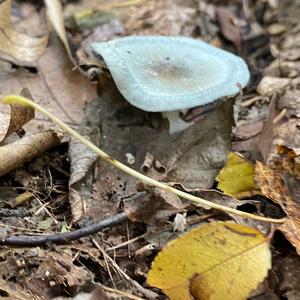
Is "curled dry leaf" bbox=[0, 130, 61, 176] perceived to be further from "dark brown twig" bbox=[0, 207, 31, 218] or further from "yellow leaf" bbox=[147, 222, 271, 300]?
"yellow leaf" bbox=[147, 222, 271, 300]

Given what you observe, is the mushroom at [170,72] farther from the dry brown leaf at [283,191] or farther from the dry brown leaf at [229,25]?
the dry brown leaf at [229,25]

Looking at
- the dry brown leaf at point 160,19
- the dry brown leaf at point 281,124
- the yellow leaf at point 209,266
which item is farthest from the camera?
the dry brown leaf at point 160,19

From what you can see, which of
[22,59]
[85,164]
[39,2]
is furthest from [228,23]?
[85,164]

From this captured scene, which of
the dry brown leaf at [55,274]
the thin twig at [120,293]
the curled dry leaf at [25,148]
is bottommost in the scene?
the thin twig at [120,293]

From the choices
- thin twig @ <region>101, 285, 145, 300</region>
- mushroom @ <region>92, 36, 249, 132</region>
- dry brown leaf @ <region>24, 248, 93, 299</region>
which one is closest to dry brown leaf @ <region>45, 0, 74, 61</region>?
mushroom @ <region>92, 36, 249, 132</region>

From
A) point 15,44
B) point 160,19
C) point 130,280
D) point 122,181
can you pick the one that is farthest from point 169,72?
point 160,19

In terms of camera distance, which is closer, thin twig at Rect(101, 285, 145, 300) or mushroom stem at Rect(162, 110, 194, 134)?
thin twig at Rect(101, 285, 145, 300)

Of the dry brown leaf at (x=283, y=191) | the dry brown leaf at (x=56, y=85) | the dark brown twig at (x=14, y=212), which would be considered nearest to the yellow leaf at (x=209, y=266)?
the dry brown leaf at (x=283, y=191)

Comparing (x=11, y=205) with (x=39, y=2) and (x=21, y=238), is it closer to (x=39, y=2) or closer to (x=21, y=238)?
(x=21, y=238)
